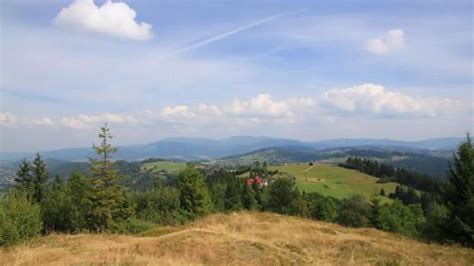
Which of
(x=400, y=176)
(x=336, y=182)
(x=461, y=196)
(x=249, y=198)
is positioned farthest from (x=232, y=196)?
(x=461, y=196)

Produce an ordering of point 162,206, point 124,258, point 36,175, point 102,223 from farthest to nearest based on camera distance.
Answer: point 162,206
point 36,175
point 102,223
point 124,258

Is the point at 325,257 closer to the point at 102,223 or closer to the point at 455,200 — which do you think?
the point at 455,200

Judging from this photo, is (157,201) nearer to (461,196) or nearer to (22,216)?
(22,216)

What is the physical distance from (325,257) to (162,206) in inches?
2631

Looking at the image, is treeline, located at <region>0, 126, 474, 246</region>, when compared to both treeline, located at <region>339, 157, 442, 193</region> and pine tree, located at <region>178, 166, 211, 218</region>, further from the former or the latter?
treeline, located at <region>339, 157, 442, 193</region>

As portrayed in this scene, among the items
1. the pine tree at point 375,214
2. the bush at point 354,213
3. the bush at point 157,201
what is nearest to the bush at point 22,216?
the bush at point 157,201

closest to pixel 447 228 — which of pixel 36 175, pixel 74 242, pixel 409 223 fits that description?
pixel 74 242

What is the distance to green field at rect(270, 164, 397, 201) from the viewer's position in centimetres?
13375

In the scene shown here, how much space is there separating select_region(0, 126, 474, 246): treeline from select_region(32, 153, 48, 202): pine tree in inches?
5.7

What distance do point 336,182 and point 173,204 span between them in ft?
279

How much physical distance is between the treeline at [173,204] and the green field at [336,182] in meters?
17.0

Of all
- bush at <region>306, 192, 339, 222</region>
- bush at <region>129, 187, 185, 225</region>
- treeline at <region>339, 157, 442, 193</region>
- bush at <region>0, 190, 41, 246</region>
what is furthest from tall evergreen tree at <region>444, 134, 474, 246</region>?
treeline at <region>339, 157, 442, 193</region>

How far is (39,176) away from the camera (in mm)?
69938

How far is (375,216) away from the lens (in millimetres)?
82688
